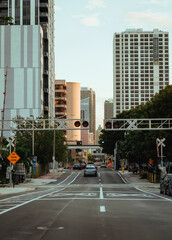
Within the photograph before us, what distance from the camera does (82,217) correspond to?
40.2 ft

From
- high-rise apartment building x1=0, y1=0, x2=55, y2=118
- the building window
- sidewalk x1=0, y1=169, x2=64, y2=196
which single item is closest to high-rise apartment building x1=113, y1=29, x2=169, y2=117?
high-rise apartment building x1=0, y1=0, x2=55, y2=118

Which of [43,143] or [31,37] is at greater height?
[31,37]

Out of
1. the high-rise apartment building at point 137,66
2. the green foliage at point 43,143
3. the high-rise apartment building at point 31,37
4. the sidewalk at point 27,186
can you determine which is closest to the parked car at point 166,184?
the sidewalk at point 27,186

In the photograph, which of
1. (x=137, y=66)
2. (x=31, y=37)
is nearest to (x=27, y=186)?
(x=31, y=37)

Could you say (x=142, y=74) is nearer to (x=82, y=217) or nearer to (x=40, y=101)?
(x=40, y=101)

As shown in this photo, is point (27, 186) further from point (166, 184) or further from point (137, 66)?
point (137, 66)

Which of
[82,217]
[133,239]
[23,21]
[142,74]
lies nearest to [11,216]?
[82,217]

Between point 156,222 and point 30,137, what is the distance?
54487 millimetres

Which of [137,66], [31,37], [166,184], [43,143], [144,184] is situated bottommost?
Result: [144,184]

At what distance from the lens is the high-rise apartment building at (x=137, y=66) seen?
195000 mm

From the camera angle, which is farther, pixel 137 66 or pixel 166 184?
pixel 137 66

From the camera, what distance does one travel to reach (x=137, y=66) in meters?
196

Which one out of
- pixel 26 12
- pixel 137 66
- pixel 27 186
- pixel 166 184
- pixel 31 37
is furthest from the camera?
pixel 137 66

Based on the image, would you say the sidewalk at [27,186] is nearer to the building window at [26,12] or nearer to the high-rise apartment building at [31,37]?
the high-rise apartment building at [31,37]
